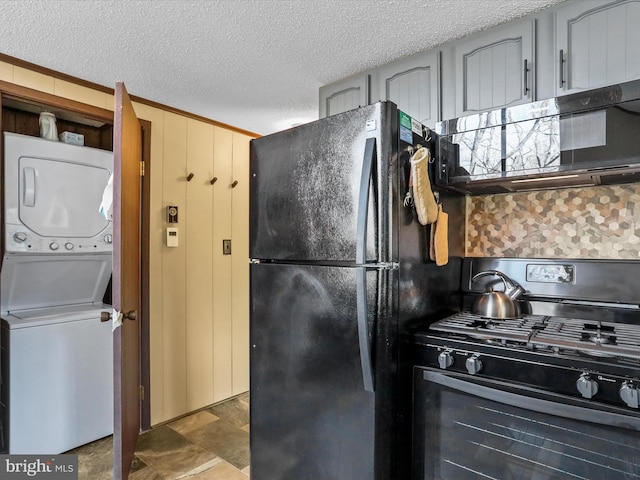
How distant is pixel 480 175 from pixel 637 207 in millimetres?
661

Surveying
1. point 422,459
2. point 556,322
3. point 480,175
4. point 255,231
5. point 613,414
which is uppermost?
point 480,175

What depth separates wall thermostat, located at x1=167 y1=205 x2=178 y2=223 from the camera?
276 centimetres

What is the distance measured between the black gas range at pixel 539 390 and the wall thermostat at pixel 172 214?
2.02 m

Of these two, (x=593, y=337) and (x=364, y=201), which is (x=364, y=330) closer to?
(x=364, y=201)

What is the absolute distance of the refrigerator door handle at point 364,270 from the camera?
1348 mm

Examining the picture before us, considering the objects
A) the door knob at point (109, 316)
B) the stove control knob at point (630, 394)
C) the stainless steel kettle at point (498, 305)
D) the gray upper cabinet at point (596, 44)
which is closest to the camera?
the stove control knob at point (630, 394)

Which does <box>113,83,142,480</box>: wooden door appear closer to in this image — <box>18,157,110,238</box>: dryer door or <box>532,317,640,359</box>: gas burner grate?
<box>18,157,110,238</box>: dryer door

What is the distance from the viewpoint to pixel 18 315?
7.47ft

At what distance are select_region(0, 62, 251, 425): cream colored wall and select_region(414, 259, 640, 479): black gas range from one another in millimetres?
1984

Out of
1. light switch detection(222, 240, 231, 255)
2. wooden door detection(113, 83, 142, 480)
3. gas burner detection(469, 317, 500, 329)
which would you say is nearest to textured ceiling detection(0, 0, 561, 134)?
wooden door detection(113, 83, 142, 480)

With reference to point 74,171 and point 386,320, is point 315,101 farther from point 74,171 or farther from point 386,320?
point 386,320

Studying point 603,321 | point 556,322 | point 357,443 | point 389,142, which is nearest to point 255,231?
point 389,142

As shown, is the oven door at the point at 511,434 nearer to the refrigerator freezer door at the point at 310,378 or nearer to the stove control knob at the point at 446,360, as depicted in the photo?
the stove control knob at the point at 446,360

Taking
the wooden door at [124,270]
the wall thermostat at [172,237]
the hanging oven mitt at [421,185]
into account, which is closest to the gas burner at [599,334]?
the hanging oven mitt at [421,185]
